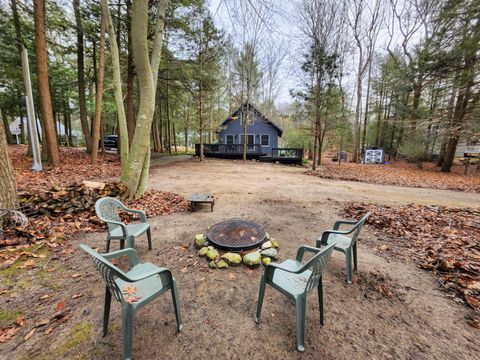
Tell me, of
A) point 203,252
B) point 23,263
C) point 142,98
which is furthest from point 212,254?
point 142,98

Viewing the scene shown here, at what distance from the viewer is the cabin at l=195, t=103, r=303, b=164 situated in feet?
58.4

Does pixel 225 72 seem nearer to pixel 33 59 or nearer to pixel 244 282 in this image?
pixel 33 59

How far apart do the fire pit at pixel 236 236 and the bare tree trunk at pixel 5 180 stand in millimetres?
3360

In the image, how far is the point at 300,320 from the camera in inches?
64.2

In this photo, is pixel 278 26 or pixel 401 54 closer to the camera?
pixel 278 26

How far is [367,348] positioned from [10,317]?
→ 10.7 feet

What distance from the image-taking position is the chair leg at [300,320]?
162 centimetres

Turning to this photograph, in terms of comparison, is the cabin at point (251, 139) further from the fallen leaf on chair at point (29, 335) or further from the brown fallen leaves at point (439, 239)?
the fallen leaf on chair at point (29, 335)

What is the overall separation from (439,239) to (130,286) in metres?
4.72

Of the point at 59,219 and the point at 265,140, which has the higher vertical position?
the point at 265,140

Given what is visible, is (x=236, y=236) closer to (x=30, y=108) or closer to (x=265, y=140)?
(x=30, y=108)

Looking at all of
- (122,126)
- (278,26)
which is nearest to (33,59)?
(122,126)

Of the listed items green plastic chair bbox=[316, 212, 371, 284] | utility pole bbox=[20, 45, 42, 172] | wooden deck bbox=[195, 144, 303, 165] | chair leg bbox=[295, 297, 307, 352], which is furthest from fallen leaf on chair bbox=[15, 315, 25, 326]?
wooden deck bbox=[195, 144, 303, 165]

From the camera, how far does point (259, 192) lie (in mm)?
6820
